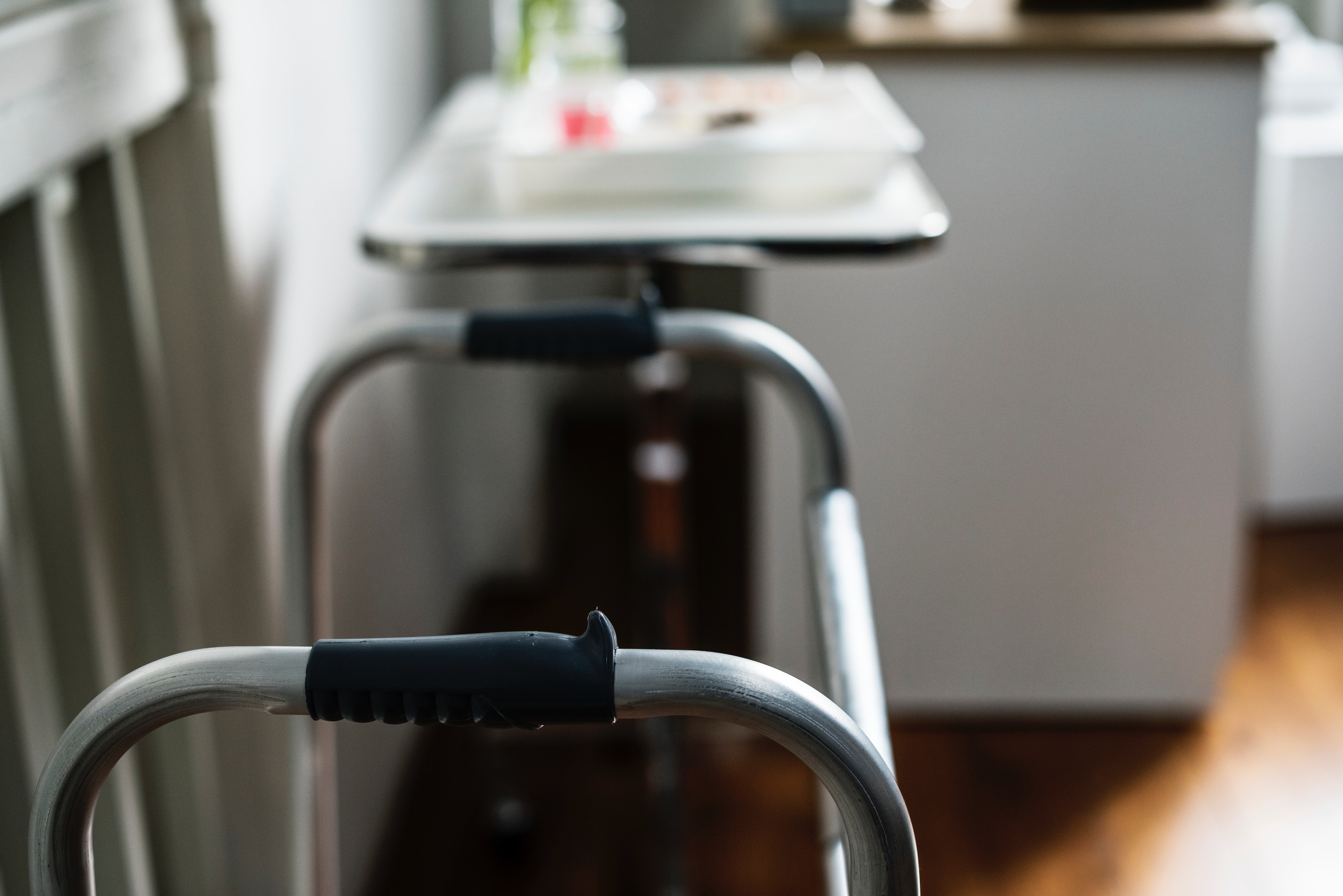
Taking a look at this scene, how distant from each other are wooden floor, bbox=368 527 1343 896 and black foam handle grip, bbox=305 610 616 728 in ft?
3.62

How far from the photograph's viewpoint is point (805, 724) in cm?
42

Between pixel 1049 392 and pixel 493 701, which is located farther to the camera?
pixel 1049 392

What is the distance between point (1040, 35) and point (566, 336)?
3.60ft

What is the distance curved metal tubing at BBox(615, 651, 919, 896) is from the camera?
0.42 meters

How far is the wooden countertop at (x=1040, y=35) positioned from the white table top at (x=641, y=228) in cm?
57

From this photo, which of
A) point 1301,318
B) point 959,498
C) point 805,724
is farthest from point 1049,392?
point 805,724

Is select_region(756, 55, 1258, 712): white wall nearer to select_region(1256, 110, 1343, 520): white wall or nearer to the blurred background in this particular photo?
the blurred background

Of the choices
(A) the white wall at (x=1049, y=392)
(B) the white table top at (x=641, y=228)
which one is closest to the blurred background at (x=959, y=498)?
(A) the white wall at (x=1049, y=392)

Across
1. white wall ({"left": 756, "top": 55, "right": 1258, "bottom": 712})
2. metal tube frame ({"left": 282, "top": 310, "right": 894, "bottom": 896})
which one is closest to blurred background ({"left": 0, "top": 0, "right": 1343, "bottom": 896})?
white wall ({"left": 756, "top": 55, "right": 1258, "bottom": 712})

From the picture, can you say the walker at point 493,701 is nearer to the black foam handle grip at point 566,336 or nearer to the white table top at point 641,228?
the black foam handle grip at point 566,336

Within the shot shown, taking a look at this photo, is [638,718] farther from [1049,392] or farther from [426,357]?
[1049,392]

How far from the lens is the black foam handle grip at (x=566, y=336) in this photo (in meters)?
0.83

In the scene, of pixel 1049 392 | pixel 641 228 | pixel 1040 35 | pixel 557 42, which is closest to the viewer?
pixel 641 228

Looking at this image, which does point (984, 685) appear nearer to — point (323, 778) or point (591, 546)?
point (591, 546)
